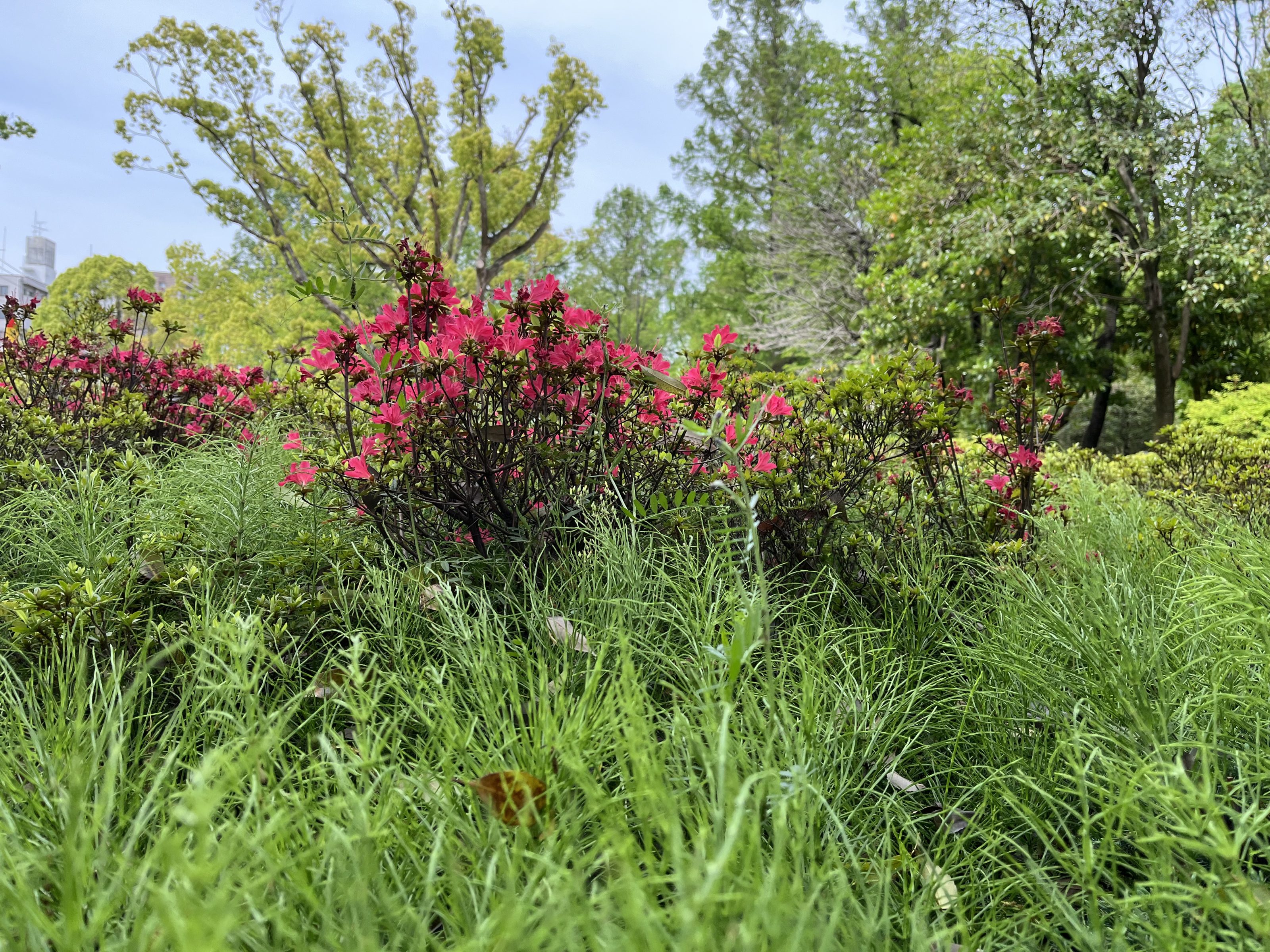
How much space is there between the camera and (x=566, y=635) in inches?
61.2

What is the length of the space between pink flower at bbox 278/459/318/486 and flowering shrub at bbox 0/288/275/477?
3.55 feet

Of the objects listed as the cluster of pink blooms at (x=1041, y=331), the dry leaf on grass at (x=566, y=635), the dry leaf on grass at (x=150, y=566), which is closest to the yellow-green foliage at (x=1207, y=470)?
the cluster of pink blooms at (x=1041, y=331)

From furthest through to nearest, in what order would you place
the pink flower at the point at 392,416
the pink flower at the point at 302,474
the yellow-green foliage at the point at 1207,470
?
the yellow-green foliage at the point at 1207,470
the pink flower at the point at 302,474
the pink flower at the point at 392,416

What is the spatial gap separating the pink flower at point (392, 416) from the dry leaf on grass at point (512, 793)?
111cm

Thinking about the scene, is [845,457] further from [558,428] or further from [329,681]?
[329,681]

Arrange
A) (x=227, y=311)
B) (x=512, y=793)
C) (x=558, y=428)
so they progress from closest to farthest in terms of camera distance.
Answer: (x=512, y=793), (x=558, y=428), (x=227, y=311)

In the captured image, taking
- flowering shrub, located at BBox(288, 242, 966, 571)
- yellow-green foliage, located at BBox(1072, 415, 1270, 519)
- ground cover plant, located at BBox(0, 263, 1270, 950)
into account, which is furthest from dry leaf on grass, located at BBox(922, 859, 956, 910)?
yellow-green foliage, located at BBox(1072, 415, 1270, 519)

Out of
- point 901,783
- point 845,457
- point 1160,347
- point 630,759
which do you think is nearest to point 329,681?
point 630,759

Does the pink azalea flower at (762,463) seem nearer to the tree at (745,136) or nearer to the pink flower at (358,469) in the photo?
the pink flower at (358,469)

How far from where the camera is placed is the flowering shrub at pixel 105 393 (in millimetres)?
3119

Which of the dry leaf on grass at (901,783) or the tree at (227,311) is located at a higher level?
the tree at (227,311)

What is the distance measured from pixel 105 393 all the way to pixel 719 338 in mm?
3099

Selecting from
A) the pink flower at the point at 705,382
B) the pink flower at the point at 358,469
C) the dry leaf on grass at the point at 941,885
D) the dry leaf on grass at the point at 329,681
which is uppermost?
the pink flower at the point at 705,382

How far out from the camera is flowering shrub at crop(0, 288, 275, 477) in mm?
3119
